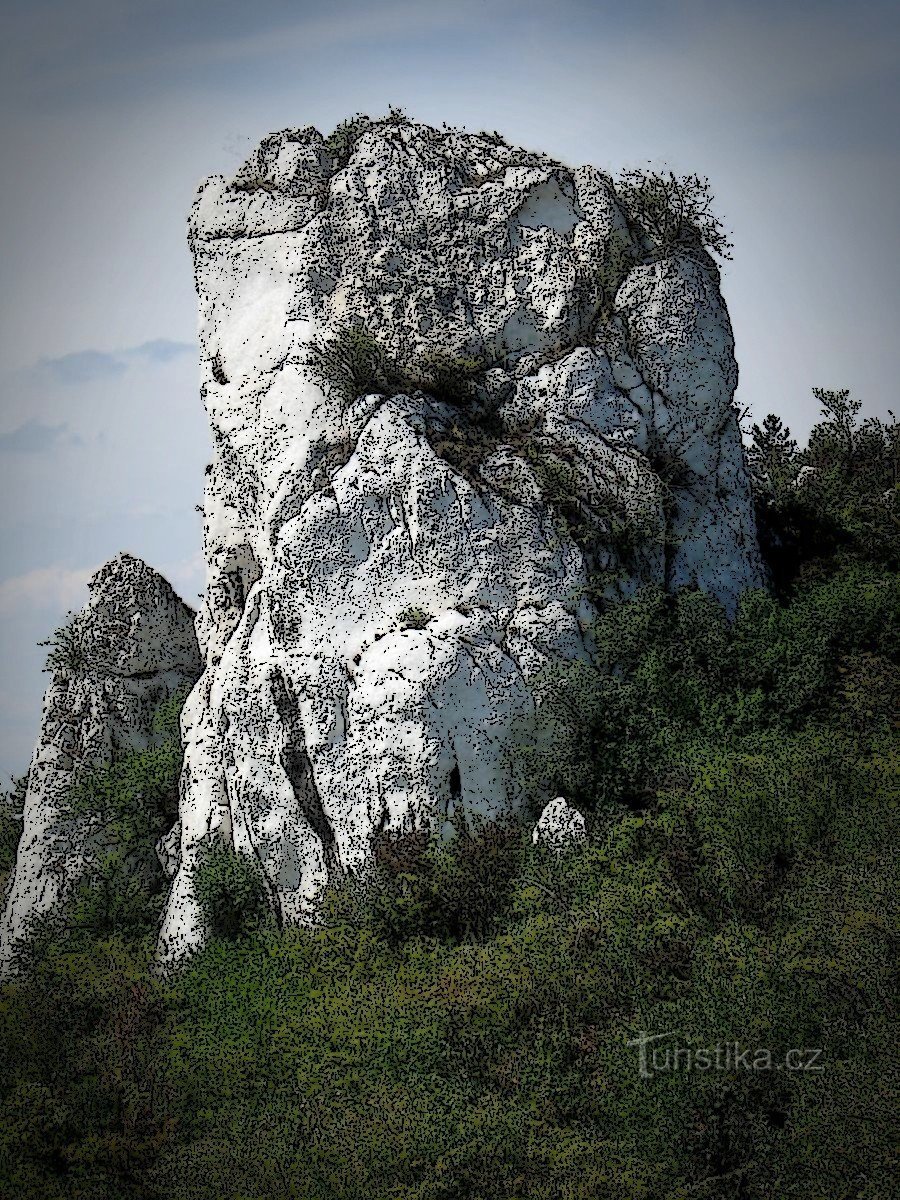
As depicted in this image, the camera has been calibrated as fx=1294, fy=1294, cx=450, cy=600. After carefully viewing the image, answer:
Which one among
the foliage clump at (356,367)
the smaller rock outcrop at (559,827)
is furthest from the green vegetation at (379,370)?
the smaller rock outcrop at (559,827)

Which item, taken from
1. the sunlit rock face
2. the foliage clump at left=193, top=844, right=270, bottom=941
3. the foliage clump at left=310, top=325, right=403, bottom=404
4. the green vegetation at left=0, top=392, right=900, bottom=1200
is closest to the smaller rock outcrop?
the green vegetation at left=0, top=392, right=900, bottom=1200

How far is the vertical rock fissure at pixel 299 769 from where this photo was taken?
1852cm

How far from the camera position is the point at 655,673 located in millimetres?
18375

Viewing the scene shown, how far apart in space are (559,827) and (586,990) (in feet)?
9.90

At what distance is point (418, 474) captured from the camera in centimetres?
1914

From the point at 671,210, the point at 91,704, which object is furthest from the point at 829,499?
the point at 91,704

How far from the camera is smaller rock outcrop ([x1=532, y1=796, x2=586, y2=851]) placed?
16.9 metres

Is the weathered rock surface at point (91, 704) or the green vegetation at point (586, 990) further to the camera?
the weathered rock surface at point (91, 704)

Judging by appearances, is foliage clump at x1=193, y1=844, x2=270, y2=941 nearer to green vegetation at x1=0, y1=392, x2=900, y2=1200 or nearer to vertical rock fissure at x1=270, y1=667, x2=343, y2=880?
green vegetation at x1=0, y1=392, x2=900, y2=1200

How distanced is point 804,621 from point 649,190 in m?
7.89

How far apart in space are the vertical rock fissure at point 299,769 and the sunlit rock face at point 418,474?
35 millimetres

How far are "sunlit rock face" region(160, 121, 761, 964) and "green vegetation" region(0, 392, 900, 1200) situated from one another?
2.59ft

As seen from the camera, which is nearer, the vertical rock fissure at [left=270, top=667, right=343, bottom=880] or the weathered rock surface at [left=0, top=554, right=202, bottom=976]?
the vertical rock fissure at [left=270, top=667, right=343, bottom=880]

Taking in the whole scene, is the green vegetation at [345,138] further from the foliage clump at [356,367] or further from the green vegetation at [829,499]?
the green vegetation at [829,499]
